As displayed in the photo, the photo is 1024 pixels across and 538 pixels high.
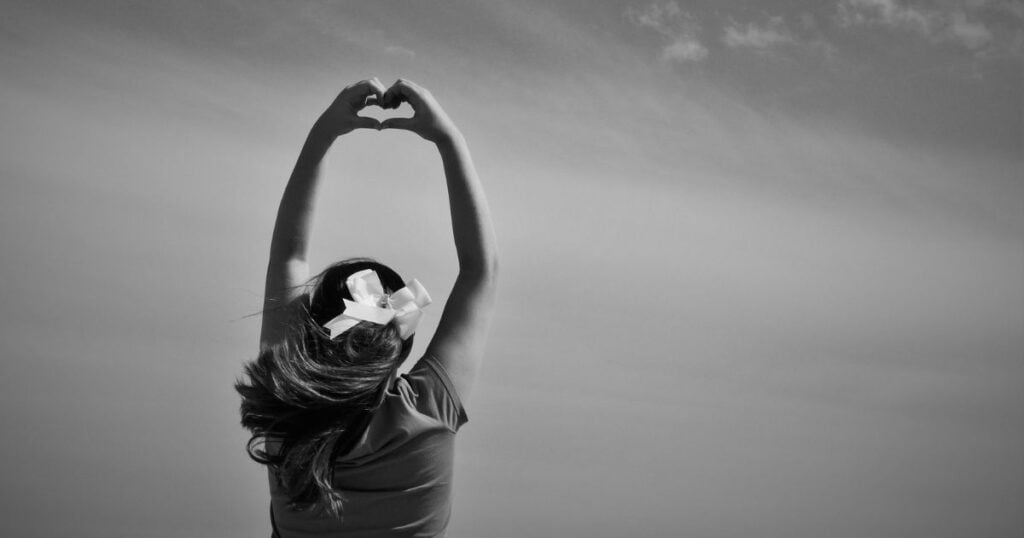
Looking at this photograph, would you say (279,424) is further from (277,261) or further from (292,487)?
(277,261)

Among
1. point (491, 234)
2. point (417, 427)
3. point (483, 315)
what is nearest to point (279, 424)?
point (417, 427)

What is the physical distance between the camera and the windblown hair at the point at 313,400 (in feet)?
3.66

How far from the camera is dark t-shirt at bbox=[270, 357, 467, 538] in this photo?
114 cm

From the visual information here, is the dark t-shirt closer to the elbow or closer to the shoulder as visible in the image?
the shoulder

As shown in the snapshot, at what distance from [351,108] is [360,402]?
545mm

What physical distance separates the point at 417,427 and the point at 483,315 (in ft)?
0.74

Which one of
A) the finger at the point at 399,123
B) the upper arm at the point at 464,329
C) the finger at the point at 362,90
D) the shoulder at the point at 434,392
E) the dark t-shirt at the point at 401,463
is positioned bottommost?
the dark t-shirt at the point at 401,463

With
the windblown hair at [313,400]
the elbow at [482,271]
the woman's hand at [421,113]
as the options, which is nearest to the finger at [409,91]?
the woman's hand at [421,113]

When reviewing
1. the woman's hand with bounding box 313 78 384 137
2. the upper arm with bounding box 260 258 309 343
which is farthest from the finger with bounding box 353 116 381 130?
the upper arm with bounding box 260 258 309 343

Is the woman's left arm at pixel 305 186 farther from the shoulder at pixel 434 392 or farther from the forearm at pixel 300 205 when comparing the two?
the shoulder at pixel 434 392

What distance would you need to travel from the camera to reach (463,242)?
1.36m

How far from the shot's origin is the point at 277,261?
1.41 meters

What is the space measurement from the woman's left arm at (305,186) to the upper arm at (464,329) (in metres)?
0.29

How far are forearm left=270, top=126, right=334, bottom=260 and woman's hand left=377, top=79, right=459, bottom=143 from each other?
0.13 meters
